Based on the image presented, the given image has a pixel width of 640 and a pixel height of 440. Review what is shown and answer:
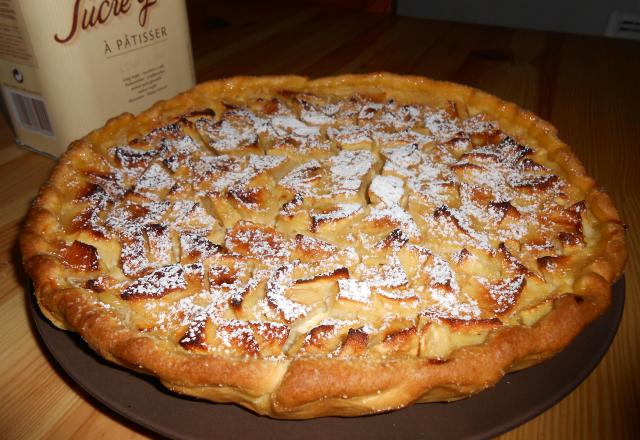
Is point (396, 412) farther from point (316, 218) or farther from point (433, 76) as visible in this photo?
point (433, 76)

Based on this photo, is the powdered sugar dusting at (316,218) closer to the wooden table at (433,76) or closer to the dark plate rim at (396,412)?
the dark plate rim at (396,412)

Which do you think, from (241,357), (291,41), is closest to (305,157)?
(241,357)

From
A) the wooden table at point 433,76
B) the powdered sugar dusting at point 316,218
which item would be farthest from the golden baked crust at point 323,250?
the wooden table at point 433,76

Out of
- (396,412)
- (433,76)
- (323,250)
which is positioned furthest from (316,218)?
(433,76)

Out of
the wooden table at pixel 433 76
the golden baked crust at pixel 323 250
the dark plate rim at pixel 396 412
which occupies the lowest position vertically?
the wooden table at pixel 433 76

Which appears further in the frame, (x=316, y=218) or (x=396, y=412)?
(x=316, y=218)
